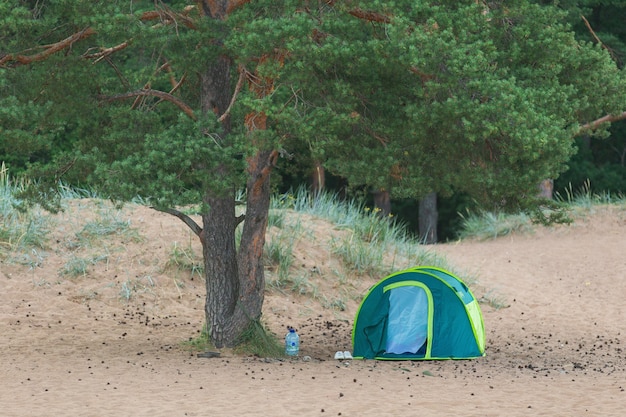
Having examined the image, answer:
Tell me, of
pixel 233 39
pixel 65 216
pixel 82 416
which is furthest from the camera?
pixel 65 216

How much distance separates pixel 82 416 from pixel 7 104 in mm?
3602

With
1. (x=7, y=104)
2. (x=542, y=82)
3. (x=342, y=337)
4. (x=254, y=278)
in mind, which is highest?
(x=542, y=82)

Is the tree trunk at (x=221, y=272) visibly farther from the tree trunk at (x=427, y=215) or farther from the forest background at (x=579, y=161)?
the tree trunk at (x=427, y=215)

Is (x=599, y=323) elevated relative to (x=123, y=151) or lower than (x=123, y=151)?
lower

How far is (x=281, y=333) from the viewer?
13312 millimetres

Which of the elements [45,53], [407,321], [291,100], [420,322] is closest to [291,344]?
[407,321]

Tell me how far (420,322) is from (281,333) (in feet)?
7.88

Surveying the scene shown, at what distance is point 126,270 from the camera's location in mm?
14984

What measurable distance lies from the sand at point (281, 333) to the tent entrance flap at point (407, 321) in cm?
49

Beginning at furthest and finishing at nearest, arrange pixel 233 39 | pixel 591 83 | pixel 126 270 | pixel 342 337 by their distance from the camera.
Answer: pixel 126 270 < pixel 342 337 < pixel 591 83 < pixel 233 39

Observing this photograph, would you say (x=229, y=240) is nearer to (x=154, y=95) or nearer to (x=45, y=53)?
(x=154, y=95)

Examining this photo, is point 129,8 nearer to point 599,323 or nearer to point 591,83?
point 591,83

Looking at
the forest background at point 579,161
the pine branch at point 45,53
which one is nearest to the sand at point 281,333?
the pine branch at point 45,53

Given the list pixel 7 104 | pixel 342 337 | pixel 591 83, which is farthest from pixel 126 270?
pixel 591 83
